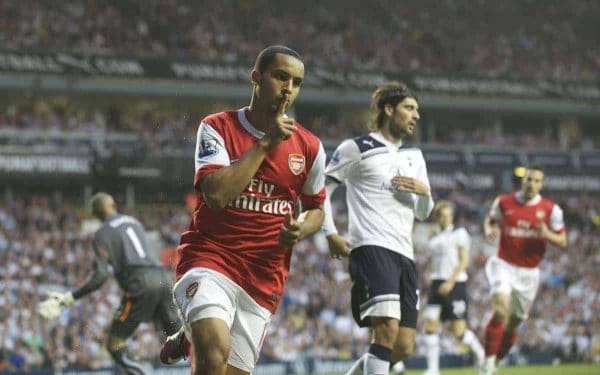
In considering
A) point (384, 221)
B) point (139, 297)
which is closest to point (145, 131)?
point (139, 297)

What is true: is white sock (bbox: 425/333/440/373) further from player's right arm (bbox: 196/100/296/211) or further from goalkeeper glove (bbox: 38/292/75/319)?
player's right arm (bbox: 196/100/296/211)

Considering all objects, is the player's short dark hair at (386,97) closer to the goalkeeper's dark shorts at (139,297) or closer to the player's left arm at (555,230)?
the goalkeeper's dark shorts at (139,297)

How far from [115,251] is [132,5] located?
83.8 feet

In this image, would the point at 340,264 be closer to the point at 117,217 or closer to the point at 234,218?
the point at 117,217

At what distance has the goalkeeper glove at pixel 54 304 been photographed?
10672 millimetres

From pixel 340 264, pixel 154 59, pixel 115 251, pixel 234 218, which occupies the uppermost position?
pixel 154 59

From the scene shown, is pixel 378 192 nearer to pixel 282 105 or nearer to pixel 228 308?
pixel 228 308

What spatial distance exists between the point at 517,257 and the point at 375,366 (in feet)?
18.3

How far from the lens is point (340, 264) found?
27016 mm

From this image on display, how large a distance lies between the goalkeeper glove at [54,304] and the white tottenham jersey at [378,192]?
360 cm

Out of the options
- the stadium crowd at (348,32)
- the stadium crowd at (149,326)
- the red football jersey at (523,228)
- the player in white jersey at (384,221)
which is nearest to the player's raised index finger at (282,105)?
the player in white jersey at (384,221)

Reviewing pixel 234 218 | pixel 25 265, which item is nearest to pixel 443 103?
pixel 25 265

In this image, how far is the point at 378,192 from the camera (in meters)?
8.52

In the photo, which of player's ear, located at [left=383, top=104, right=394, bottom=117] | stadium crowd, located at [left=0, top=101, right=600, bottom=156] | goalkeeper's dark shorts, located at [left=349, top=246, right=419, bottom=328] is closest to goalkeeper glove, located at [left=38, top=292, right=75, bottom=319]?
goalkeeper's dark shorts, located at [left=349, top=246, right=419, bottom=328]
